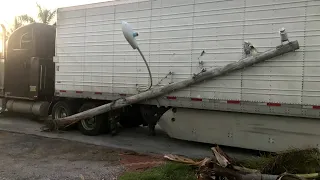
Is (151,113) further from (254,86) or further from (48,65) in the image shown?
(48,65)

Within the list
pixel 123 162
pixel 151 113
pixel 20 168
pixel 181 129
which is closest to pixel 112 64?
pixel 151 113

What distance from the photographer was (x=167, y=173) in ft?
19.1

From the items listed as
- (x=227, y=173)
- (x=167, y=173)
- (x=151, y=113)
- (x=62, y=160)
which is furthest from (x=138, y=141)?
(x=227, y=173)

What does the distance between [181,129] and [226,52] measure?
221cm

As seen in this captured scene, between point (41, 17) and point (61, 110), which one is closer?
point (61, 110)

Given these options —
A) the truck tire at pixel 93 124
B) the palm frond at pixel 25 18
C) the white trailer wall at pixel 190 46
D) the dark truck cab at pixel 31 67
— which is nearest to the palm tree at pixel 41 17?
the palm frond at pixel 25 18

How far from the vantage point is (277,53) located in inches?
273

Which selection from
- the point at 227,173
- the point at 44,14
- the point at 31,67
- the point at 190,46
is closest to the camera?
the point at 227,173

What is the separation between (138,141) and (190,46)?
3091 mm

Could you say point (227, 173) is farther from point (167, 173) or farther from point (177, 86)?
point (177, 86)

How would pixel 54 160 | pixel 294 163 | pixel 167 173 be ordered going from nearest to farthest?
pixel 294 163 < pixel 167 173 < pixel 54 160

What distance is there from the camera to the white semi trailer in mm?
6867

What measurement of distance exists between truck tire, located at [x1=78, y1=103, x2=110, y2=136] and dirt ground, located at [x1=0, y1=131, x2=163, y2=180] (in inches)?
42.7

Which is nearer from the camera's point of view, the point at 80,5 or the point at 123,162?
the point at 123,162
